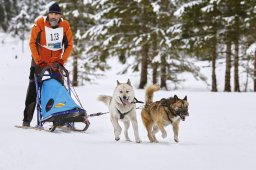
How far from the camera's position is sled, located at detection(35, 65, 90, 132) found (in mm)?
7406

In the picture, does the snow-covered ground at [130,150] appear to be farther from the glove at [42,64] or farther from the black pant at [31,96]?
the glove at [42,64]

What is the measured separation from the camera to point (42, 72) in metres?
7.92

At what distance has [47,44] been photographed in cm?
809

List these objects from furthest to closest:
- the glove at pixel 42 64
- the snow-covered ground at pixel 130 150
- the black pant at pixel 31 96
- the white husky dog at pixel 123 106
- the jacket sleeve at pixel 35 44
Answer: the black pant at pixel 31 96, the glove at pixel 42 64, the jacket sleeve at pixel 35 44, the white husky dog at pixel 123 106, the snow-covered ground at pixel 130 150

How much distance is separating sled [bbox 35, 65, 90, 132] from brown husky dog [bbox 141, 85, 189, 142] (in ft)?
3.74

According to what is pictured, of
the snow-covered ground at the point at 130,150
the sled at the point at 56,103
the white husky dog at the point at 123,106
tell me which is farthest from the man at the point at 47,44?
the white husky dog at the point at 123,106

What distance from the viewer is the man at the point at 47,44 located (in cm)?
786

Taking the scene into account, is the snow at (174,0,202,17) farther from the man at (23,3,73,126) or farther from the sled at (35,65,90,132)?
the sled at (35,65,90,132)

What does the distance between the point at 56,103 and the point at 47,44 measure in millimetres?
1257

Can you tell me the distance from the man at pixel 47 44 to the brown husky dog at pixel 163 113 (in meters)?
1.87

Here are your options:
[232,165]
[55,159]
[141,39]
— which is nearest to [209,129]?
[232,165]

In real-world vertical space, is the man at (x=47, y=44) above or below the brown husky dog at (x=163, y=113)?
above

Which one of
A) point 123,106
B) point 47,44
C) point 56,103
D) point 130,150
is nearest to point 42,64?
point 47,44

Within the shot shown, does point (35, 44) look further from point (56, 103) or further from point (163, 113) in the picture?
point (163, 113)
